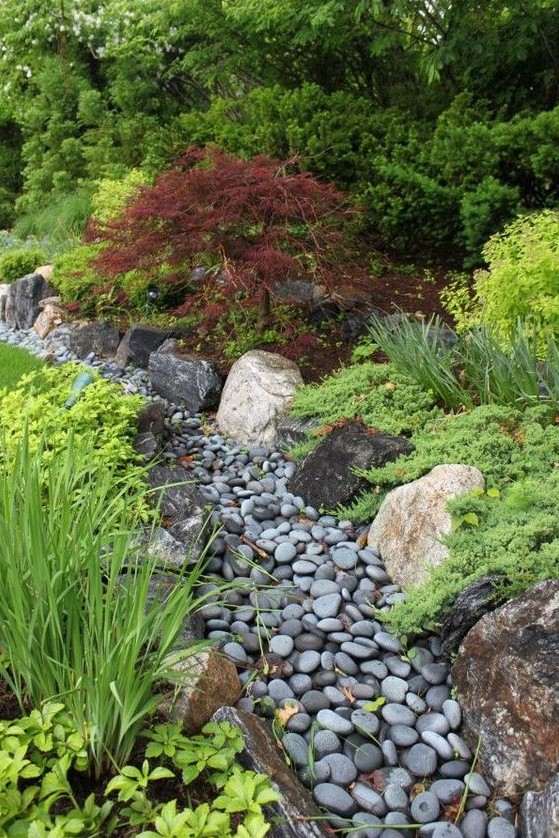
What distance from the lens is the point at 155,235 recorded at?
15.4 ft

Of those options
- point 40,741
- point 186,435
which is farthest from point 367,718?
point 186,435

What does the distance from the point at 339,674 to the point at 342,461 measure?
1237mm

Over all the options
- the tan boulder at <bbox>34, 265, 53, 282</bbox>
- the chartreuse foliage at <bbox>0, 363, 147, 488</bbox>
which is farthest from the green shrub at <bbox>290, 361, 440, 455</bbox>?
the tan boulder at <bbox>34, 265, 53, 282</bbox>

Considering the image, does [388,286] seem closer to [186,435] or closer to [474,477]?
[186,435]

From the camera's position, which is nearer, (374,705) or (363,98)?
(374,705)

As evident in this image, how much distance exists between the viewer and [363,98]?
7055 millimetres

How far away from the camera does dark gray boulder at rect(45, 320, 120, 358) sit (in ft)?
19.3

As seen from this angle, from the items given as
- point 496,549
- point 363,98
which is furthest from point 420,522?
point 363,98

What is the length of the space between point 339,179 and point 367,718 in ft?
17.8

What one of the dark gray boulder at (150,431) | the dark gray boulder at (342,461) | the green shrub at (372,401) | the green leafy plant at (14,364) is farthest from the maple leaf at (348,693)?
the green leafy plant at (14,364)

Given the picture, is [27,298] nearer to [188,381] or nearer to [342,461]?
[188,381]

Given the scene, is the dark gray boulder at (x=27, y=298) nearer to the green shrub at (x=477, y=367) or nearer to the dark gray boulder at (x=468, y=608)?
the green shrub at (x=477, y=367)

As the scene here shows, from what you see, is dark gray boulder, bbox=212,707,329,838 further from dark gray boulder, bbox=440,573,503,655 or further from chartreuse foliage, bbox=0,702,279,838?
dark gray boulder, bbox=440,573,503,655

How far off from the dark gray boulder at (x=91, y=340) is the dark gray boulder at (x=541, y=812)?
4.72 meters
